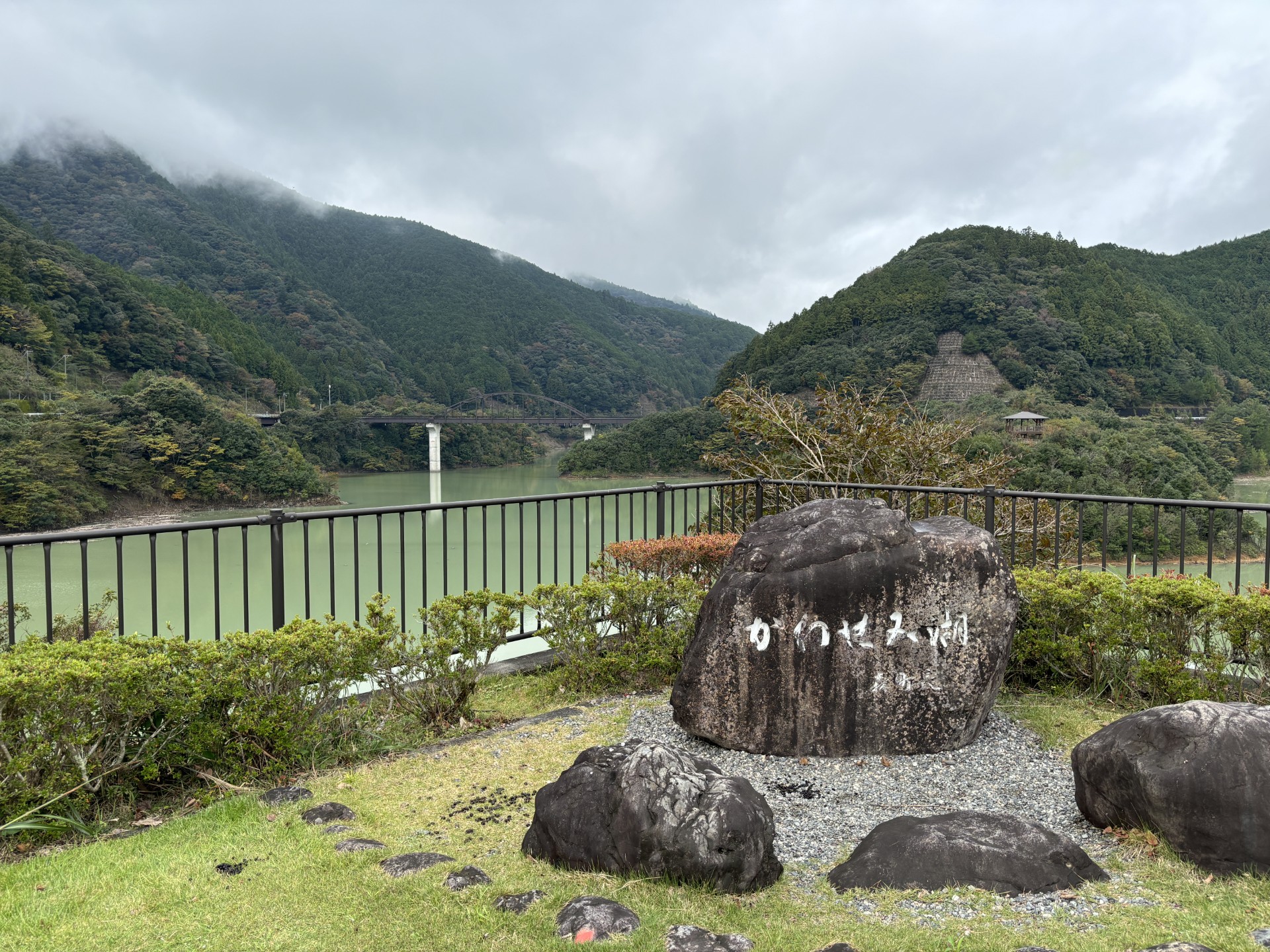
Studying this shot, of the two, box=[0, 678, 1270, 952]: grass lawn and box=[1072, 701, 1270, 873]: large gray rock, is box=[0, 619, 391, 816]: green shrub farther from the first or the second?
box=[1072, 701, 1270, 873]: large gray rock

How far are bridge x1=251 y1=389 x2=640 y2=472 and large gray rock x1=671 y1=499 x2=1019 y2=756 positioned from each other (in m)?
40.0

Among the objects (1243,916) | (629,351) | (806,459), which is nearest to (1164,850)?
(1243,916)

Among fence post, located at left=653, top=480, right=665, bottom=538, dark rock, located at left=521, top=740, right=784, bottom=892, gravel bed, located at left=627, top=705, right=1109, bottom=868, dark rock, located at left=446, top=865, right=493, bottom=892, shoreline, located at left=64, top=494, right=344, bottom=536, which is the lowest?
shoreline, located at left=64, top=494, right=344, bottom=536

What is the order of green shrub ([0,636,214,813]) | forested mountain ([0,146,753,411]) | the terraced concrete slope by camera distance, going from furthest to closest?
forested mountain ([0,146,753,411]) → the terraced concrete slope → green shrub ([0,636,214,813])

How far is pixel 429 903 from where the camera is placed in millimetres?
2041

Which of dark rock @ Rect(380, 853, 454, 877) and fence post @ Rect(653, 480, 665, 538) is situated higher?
fence post @ Rect(653, 480, 665, 538)

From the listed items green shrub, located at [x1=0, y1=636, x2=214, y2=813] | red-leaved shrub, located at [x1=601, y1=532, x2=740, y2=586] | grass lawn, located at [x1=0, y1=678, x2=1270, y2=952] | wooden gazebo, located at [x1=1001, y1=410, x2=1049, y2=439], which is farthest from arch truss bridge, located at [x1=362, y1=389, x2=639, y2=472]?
grass lawn, located at [x1=0, y1=678, x2=1270, y2=952]

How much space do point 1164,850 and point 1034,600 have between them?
6.11 feet

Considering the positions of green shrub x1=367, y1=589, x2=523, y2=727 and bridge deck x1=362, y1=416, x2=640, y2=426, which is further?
bridge deck x1=362, y1=416, x2=640, y2=426

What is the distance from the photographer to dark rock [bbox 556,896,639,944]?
1867mm

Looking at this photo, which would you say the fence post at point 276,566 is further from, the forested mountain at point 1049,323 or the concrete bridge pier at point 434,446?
the concrete bridge pier at point 434,446

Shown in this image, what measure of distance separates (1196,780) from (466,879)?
2.00 meters

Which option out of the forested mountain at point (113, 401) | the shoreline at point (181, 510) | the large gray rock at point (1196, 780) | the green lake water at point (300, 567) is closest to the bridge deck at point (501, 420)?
the forested mountain at point (113, 401)

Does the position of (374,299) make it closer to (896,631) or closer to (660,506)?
(660,506)
